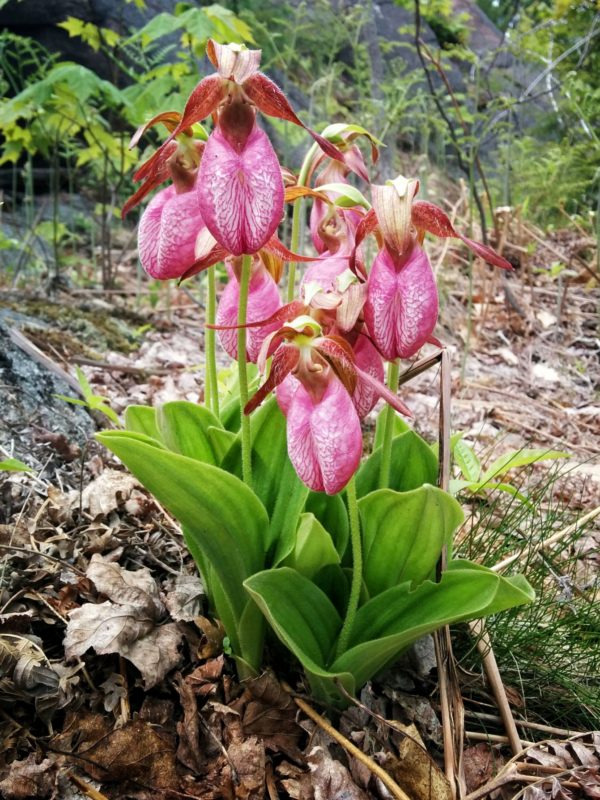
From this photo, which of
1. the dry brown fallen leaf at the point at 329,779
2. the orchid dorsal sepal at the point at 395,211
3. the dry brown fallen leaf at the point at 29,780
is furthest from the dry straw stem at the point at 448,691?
the dry brown fallen leaf at the point at 29,780

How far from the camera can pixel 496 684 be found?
1.09m

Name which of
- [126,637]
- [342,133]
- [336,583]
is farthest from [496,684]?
[342,133]

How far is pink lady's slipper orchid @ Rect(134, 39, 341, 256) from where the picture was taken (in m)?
0.78

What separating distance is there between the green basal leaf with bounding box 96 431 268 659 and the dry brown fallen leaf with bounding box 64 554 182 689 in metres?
0.15

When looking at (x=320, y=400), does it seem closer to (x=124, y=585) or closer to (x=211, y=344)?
(x=211, y=344)

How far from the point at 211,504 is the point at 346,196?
1.65ft

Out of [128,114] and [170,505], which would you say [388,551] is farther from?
[128,114]

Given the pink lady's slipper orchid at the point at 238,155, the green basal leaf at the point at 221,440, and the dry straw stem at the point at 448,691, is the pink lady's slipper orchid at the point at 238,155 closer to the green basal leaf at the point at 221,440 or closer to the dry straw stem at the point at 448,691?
the green basal leaf at the point at 221,440

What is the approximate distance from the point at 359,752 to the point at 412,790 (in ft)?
0.31

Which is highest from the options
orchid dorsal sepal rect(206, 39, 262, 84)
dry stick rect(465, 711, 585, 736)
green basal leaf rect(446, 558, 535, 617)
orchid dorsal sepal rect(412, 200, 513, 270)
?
orchid dorsal sepal rect(206, 39, 262, 84)

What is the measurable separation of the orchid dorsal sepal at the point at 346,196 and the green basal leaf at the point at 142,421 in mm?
527

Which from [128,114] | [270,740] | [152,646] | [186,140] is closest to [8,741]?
[152,646]

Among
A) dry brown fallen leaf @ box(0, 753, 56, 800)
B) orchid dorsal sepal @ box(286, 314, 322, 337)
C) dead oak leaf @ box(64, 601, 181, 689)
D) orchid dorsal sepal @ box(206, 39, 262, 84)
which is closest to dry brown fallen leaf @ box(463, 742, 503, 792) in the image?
dead oak leaf @ box(64, 601, 181, 689)

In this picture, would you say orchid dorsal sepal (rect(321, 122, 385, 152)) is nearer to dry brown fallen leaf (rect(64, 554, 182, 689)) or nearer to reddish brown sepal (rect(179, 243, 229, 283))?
reddish brown sepal (rect(179, 243, 229, 283))
